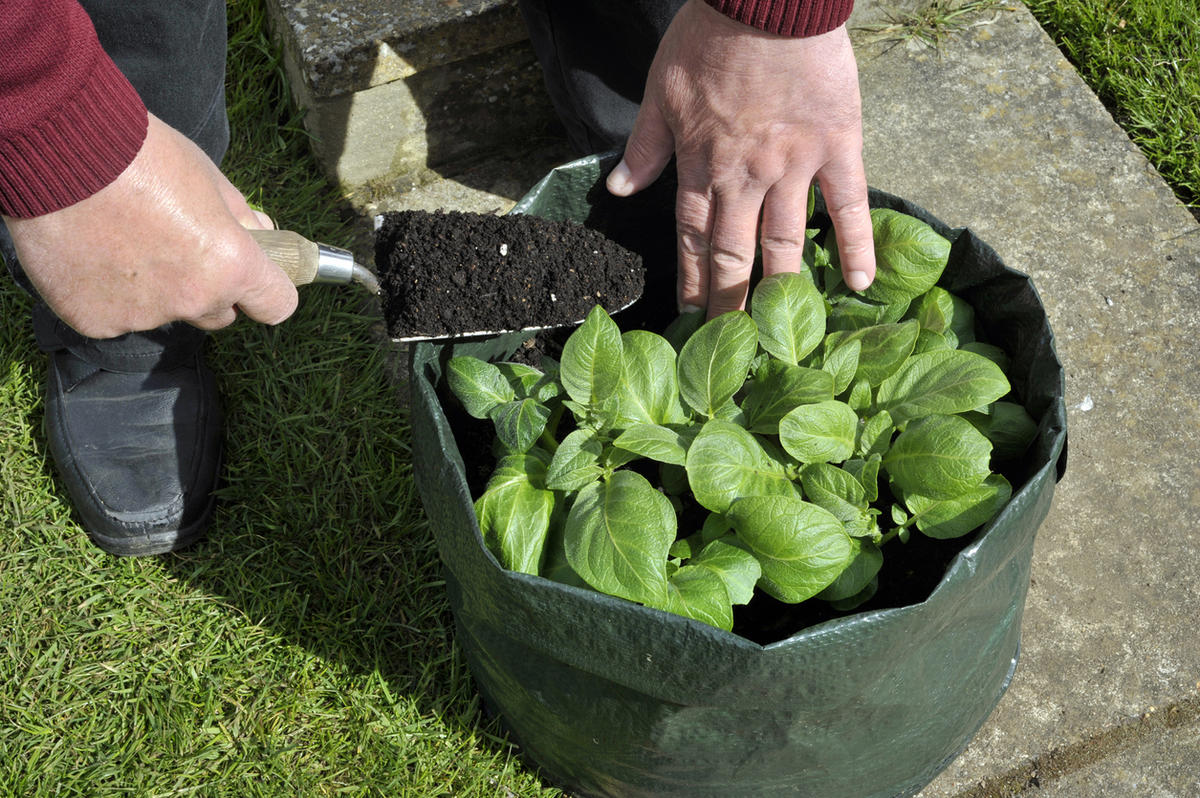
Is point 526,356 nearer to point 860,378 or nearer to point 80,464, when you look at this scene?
point 860,378

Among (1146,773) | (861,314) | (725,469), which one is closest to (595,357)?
(725,469)

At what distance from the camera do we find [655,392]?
1.19m

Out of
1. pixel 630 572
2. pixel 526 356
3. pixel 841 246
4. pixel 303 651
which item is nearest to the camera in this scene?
pixel 630 572

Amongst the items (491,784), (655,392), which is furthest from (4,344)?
(655,392)

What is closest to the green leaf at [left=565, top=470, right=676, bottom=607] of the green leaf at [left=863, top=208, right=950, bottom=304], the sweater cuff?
the green leaf at [left=863, top=208, right=950, bottom=304]

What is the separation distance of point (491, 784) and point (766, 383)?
29.9 inches

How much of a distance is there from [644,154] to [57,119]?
0.66 m

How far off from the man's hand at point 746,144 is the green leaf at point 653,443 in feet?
0.97

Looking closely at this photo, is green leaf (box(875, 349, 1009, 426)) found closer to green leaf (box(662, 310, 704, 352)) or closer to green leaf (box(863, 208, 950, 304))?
green leaf (box(863, 208, 950, 304))

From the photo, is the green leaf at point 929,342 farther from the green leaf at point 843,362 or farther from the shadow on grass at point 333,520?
the shadow on grass at point 333,520

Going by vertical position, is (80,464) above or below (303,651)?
above

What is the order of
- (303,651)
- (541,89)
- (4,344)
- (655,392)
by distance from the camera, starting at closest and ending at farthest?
(655,392)
(303,651)
(4,344)
(541,89)

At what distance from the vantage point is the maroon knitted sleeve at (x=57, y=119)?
990 millimetres

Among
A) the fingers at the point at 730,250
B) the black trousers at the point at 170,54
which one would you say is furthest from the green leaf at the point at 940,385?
the black trousers at the point at 170,54
